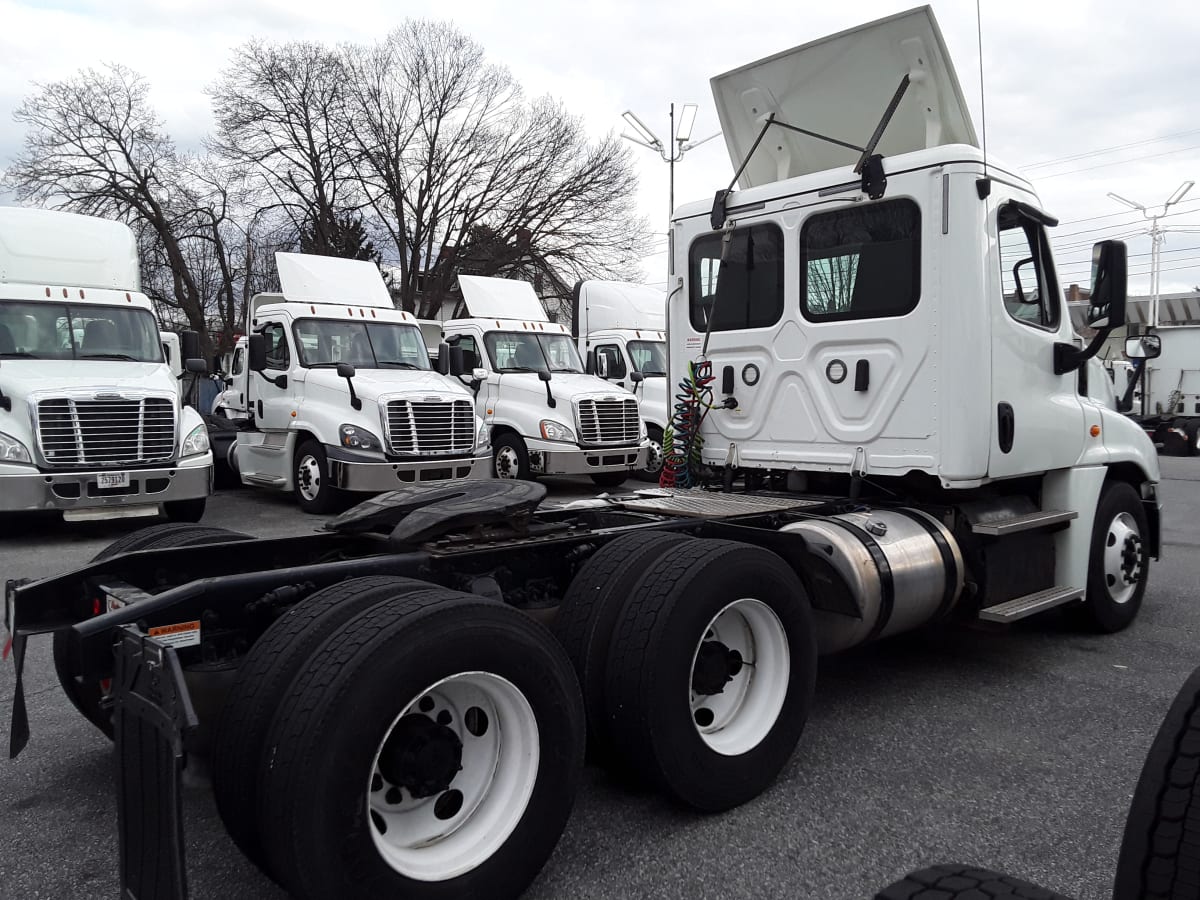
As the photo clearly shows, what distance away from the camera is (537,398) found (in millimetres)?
13539

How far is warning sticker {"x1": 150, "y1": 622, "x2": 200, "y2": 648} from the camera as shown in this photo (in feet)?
8.81

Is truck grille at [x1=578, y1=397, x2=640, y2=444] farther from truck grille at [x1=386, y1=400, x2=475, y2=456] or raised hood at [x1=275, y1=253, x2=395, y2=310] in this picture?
raised hood at [x1=275, y1=253, x2=395, y2=310]

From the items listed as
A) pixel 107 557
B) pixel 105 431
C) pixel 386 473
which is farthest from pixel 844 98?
pixel 105 431

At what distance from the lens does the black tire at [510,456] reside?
13547 millimetres

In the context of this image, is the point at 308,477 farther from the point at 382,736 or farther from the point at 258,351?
the point at 382,736

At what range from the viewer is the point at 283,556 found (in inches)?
147

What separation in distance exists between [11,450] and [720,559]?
853cm

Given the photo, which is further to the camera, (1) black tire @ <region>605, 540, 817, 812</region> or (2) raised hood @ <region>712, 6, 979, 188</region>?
(2) raised hood @ <region>712, 6, 979, 188</region>

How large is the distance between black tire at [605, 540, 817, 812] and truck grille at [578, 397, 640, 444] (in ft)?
31.8

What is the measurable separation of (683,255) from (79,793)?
4303 millimetres

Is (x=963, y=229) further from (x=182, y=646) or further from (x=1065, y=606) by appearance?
(x=182, y=646)

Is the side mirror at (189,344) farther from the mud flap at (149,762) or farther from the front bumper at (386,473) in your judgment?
the mud flap at (149,762)

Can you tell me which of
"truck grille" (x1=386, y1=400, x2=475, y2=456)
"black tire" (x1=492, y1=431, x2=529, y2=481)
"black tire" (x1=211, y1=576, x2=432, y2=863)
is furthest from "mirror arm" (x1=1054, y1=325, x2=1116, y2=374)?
"black tire" (x1=492, y1=431, x2=529, y2=481)

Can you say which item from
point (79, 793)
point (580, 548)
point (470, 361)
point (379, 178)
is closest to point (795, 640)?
point (580, 548)
